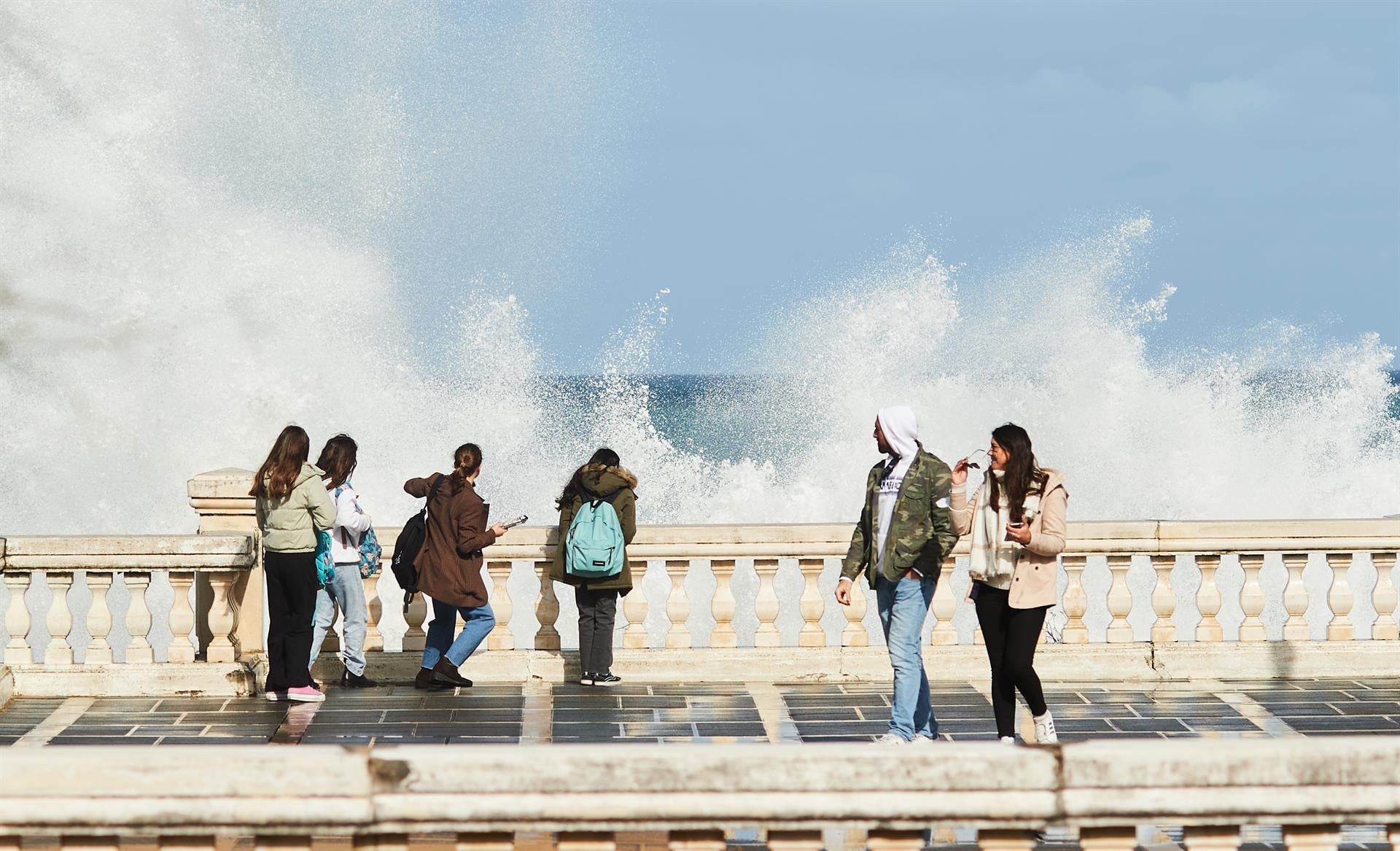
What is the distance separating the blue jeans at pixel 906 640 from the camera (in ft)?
23.0

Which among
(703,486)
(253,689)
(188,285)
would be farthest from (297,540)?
(703,486)

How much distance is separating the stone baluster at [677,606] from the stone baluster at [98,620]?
317 centimetres

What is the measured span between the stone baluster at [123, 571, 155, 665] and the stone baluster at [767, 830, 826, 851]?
5896 millimetres

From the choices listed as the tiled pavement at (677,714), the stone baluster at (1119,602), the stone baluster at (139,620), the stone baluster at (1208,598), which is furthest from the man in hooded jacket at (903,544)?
the stone baluster at (139,620)

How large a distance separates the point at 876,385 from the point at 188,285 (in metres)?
16.1

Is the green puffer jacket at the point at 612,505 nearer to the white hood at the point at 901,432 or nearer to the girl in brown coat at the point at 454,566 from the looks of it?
the girl in brown coat at the point at 454,566

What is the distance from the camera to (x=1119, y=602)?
9.19 metres

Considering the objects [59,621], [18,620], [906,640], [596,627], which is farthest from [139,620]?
[906,640]

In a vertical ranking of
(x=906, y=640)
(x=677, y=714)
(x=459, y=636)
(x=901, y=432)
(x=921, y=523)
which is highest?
(x=901, y=432)

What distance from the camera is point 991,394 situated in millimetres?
37094

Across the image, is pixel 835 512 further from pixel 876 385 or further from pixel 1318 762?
pixel 1318 762

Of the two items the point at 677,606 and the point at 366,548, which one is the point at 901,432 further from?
the point at 366,548

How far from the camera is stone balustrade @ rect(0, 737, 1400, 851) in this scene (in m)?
3.52

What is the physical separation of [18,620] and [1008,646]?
219 inches
